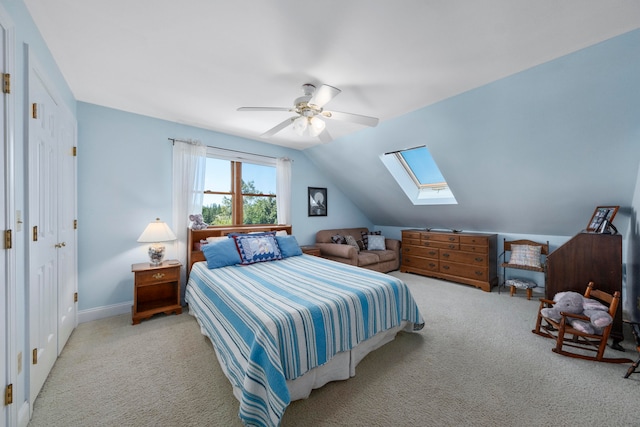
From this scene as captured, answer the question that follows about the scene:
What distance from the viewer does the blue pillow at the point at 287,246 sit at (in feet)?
11.2

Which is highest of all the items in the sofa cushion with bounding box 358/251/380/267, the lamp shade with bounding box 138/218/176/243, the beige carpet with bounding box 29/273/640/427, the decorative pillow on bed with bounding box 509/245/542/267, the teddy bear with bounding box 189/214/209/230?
the teddy bear with bounding box 189/214/209/230

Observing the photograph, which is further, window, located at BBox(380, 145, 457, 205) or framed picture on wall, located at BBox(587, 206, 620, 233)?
window, located at BBox(380, 145, 457, 205)

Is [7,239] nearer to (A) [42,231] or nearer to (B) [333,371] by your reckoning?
(A) [42,231]

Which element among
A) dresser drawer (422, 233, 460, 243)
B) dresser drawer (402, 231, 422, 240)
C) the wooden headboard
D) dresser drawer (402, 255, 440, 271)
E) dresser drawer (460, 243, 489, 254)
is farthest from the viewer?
dresser drawer (402, 231, 422, 240)

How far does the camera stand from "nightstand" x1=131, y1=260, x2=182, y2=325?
2.79m

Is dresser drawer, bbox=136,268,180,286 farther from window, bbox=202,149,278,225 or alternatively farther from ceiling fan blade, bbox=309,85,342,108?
ceiling fan blade, bbox=309,85,342,108

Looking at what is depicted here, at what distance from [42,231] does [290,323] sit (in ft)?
6.28

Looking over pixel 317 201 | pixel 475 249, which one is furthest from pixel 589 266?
pixel 317 201

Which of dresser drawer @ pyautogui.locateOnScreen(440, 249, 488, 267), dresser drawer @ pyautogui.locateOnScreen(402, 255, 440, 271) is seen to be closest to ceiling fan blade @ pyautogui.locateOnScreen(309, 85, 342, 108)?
dresser drawer @ pyautogui.locateOnScreen(440, 249, 488, 267)

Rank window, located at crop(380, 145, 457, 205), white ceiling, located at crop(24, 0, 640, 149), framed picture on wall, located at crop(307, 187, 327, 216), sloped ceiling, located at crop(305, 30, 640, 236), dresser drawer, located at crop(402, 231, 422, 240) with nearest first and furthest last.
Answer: white ceiling, located at crop(24, 0, 640, 149)
sloped ceiling, located at crop(305, 30, 640, 236)
window, located at crop(380, 145, 457, 205)
dresser drawer, located at crop(402, 231, 422, 240)
framed picture on wall, located at crop(307, 187, 327, 216)

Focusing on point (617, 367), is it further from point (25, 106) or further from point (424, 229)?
point (25, 106)

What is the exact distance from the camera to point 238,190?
4.06 metres

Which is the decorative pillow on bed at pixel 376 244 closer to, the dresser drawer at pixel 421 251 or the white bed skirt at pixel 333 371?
the dresser drawer at pixel 421 251

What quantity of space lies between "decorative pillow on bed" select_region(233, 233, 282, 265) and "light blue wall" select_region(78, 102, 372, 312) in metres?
1.11
